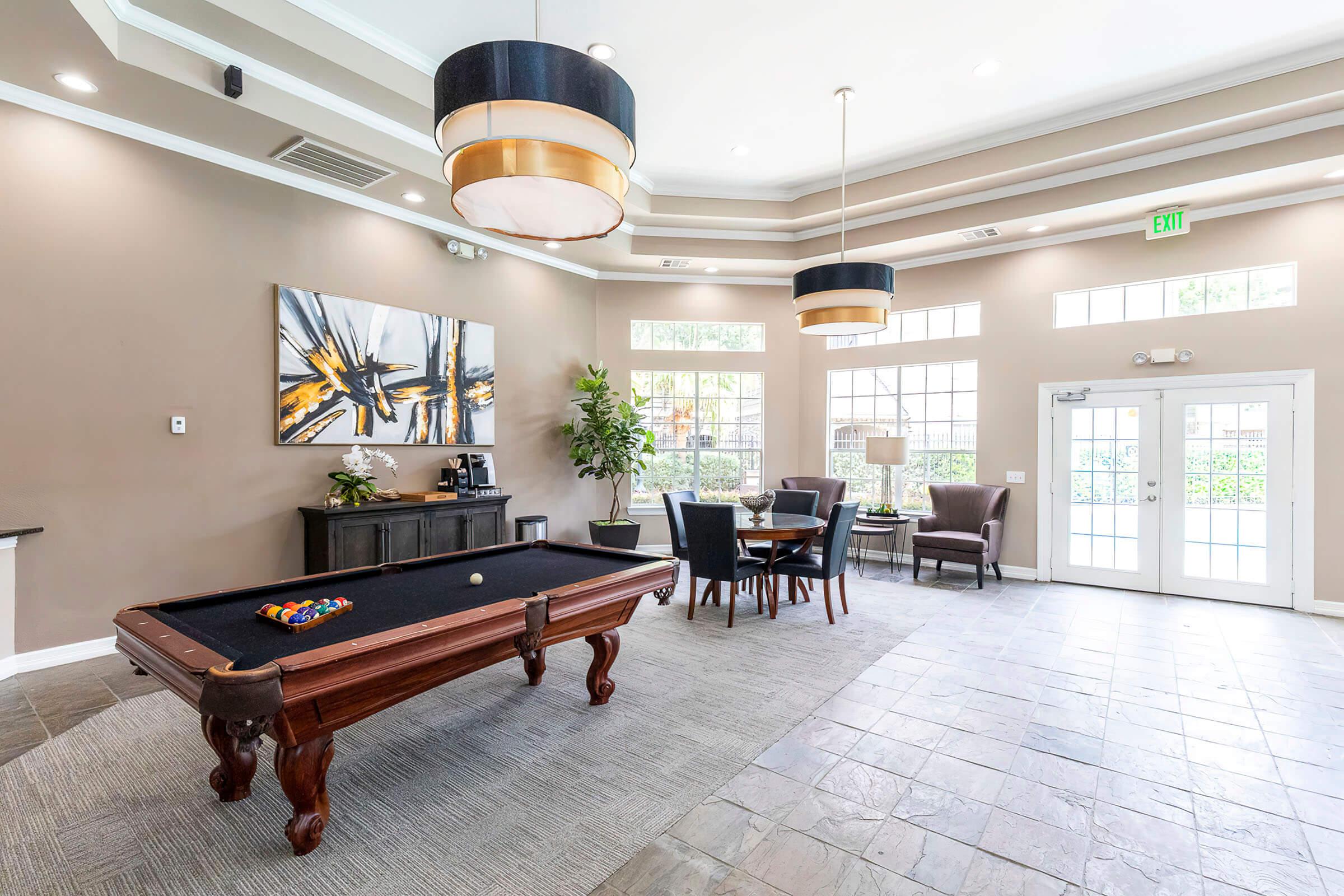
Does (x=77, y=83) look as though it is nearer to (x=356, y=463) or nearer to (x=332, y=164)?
(x=332, y=164)

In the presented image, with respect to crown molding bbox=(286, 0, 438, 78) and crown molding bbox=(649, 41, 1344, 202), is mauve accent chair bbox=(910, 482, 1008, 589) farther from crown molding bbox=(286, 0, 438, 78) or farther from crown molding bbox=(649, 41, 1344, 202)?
crown molding bbox=(286, 0, 438, 78)

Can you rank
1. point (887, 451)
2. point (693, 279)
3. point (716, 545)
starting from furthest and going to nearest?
1. point (693, 279)
2. point (887, 451)
3. point (716, 545)

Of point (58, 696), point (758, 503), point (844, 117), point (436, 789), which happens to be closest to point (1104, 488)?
point (758, 503)

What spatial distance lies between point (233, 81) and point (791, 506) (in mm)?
5432

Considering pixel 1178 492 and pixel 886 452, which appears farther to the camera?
pixel 886 452

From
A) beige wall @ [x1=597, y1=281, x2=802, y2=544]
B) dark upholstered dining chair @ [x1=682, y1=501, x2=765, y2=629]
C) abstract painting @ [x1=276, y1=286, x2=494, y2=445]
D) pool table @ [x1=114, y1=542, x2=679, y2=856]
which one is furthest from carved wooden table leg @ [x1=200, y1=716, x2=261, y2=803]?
beige wall @ [x1=597, y1=281, x2=802, y2=544]

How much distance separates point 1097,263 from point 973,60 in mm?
2855

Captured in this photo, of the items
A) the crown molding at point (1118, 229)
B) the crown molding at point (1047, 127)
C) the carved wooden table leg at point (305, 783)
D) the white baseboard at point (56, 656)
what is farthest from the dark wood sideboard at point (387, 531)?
the crown molding at point (1118, 229)

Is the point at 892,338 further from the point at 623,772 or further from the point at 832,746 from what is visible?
the point at 623,772

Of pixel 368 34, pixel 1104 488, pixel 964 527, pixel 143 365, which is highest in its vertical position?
pixel 368 34

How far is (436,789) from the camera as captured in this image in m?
2.48

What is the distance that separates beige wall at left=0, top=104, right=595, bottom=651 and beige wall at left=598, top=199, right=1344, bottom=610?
3.71 metres

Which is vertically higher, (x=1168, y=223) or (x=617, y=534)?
(x=1168, y=223)

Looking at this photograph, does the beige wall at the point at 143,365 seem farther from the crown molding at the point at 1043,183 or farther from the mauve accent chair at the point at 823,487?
the mauve accent chair at the point at 823,487
